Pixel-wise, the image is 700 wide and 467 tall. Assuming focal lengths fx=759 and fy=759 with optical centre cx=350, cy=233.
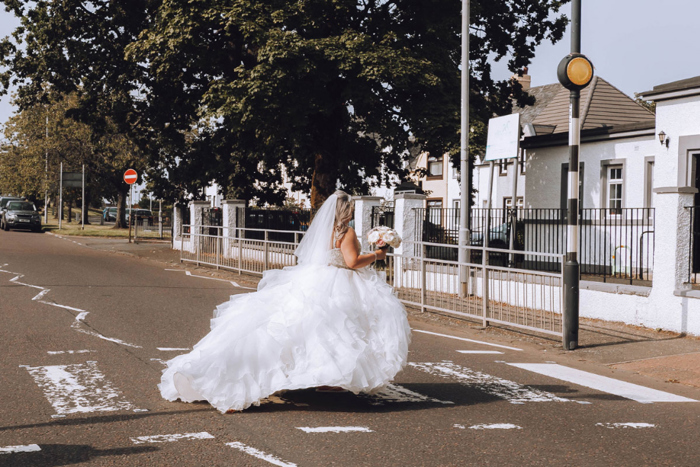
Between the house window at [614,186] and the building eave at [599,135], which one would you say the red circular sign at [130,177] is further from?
the house window at [614,186]

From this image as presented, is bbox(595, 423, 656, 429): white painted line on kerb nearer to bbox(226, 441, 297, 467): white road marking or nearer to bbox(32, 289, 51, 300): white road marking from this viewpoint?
bbox(226, 441, 297, 467): white road marking

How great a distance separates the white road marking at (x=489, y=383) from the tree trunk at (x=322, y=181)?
16.0 meters

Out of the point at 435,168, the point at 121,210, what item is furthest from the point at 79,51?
the point at 121,210

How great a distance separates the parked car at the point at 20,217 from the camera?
46.7 m

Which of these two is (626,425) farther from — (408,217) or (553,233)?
(408,217)

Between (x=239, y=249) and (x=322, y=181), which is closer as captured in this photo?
(x=239, y=249)

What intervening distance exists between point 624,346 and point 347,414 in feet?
19.4

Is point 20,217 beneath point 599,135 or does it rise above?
beneath

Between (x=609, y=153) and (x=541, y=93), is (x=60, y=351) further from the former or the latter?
(x=541, y=93)

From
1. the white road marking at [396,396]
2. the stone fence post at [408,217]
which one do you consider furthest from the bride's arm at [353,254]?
the stone fence post at [408,217]

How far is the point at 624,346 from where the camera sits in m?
10.8

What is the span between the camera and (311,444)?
540cm

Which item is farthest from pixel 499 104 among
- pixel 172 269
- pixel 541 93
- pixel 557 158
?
pixel 541 93

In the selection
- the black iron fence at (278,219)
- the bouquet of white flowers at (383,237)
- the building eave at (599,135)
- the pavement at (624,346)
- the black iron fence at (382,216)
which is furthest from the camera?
the black iron fence at (278,219)
